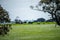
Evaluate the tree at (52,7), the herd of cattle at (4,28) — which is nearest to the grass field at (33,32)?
the herd of cattle at (4,28)

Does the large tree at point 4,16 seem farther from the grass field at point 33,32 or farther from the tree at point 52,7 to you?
the tree at point 52,7

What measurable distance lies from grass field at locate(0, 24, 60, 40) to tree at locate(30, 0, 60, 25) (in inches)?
7.9

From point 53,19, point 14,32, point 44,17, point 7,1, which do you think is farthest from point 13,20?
point 53,19

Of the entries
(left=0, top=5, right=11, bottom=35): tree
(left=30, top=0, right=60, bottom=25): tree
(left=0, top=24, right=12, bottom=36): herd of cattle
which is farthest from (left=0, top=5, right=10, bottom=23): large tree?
(left=30, top=0, right=60, bottom=25): tree

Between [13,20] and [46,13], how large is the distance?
0.69 meters

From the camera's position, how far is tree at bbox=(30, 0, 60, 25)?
268 cm

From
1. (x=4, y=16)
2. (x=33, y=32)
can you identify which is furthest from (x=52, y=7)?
(x=4, y=16)

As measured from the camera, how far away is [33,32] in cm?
266

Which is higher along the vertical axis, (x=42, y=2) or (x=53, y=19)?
(x=42, y=2)

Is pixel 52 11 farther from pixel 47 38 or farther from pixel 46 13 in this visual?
pixel 47 38

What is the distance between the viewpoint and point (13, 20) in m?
2.72

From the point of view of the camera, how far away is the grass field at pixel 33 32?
2623mm

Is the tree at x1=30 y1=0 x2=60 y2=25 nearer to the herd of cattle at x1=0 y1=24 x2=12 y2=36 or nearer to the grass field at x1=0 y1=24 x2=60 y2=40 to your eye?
the grass field at x1=0 y1=24 x2=60 y2=40

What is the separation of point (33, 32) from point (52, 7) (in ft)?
2.08
